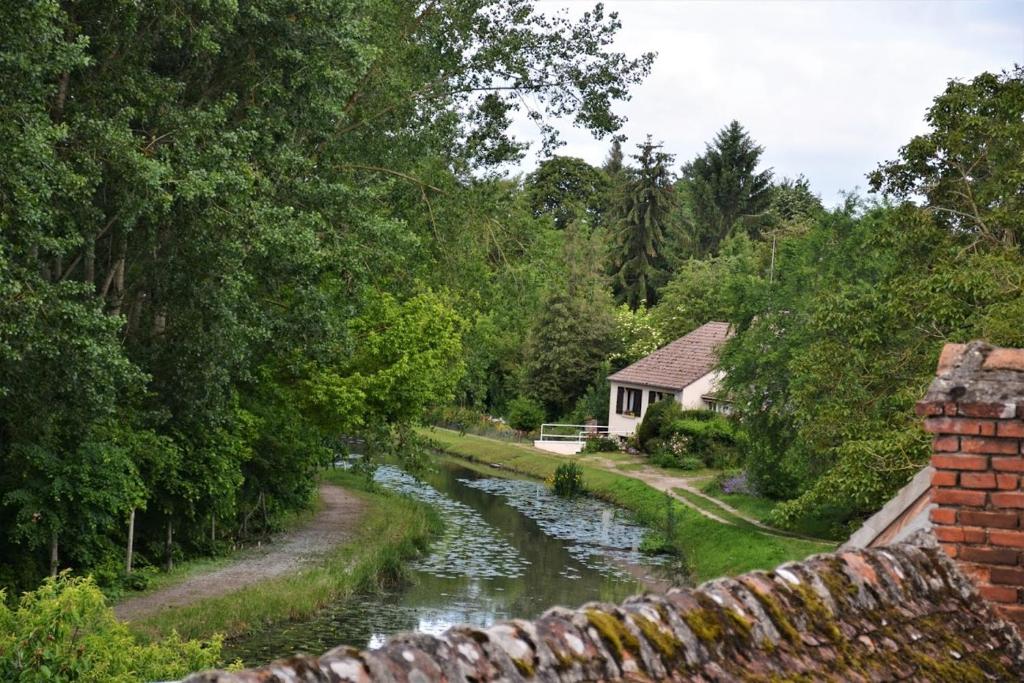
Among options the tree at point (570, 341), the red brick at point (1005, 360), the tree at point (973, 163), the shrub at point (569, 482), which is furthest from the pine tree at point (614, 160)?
the red brick at point (1005, 360)

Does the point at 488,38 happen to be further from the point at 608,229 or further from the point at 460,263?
the point at 608,229

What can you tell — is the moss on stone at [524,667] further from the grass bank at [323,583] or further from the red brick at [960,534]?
the grass bank at [323,583]

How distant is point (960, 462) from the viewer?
6.49 metres

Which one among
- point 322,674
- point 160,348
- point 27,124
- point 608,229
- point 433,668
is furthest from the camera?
point 608,229

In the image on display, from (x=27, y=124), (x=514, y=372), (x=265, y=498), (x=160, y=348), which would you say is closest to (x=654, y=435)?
(x=514, y=372)

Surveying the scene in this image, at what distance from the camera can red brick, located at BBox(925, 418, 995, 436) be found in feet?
21.2

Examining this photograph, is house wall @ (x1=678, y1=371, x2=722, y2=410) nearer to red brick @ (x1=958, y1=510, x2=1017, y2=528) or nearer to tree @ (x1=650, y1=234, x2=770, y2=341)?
tree @ (x1=650, y1=234, x2=770, y2=341)

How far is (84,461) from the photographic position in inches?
874

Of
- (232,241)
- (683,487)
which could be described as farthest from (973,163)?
(683,487)

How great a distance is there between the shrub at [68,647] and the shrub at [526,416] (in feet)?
171

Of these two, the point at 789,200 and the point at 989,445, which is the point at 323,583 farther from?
the point at 789,200

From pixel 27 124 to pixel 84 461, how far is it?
291 inches

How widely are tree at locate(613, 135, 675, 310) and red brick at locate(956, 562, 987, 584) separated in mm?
79721

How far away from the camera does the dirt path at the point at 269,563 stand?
2427 cm
